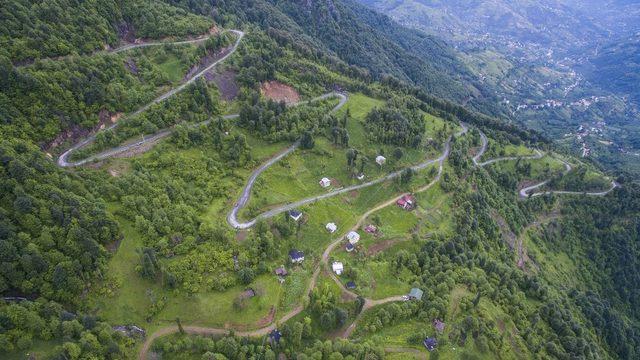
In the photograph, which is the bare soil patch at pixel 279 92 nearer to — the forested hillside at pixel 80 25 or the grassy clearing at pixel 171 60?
the grassy clearing at pixel 171 60

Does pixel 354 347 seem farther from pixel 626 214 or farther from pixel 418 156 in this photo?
pixel 626 214

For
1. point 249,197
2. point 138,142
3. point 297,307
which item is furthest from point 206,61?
point 297,307

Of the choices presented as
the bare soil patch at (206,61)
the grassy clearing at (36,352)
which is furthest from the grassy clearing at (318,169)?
the grassy clearing at (36,352)

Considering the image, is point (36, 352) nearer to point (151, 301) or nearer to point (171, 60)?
point (151, 301)

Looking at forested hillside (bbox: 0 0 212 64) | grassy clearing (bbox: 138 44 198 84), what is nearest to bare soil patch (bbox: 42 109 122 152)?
forested hillside (bbox: 0 0 212 64)

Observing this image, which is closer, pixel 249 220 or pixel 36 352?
pixel 36 352
